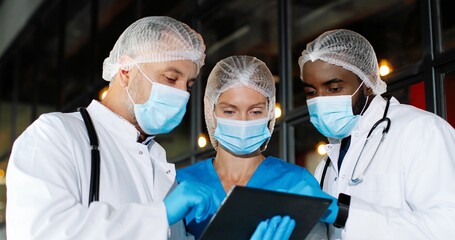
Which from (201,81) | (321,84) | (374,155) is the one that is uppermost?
(321,84)

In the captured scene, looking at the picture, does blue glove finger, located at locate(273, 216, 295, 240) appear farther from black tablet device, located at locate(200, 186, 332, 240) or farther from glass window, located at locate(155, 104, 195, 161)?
glass window, located at locate(155, 104, 195, 161)

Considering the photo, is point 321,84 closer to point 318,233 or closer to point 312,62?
point 312,62

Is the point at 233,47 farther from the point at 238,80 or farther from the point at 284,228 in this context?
the point at 284,228

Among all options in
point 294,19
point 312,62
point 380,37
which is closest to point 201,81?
point 294,19

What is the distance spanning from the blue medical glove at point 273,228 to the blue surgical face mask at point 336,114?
0.67 metres

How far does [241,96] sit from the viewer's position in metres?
2.20

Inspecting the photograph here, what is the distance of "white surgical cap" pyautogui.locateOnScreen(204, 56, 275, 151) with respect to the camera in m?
2.22

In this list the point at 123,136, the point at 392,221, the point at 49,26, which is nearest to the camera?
the point at 392,221

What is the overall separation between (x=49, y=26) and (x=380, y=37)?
19.3 feet

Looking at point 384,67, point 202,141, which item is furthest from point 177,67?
point 202,141

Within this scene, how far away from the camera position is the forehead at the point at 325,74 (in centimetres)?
230

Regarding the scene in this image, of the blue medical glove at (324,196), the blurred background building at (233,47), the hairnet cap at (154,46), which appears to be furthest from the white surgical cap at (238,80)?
the blurred background building at (233,47)

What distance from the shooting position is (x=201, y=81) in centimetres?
508

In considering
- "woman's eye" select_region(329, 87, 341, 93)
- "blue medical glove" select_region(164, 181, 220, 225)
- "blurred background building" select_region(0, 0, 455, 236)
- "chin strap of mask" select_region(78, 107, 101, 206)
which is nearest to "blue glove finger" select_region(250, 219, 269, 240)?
"blue medical glove" select_region(164, 181, 220, 225)
